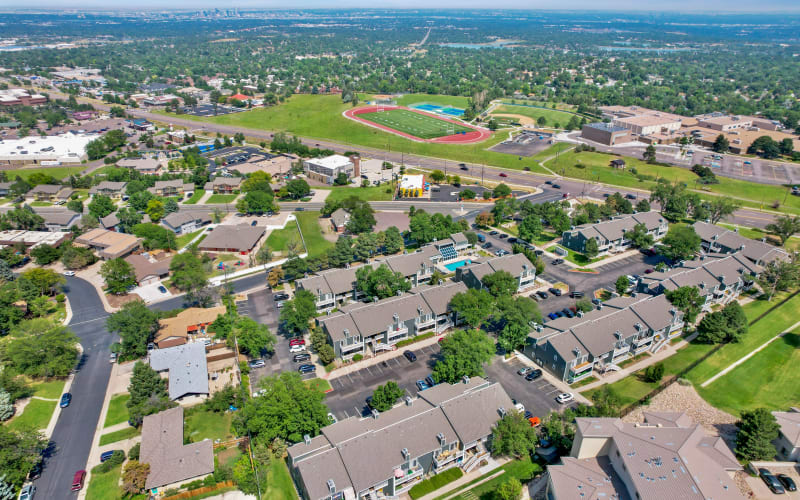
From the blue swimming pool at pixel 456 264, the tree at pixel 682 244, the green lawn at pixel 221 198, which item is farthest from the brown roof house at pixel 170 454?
the tree at pixel 682 244

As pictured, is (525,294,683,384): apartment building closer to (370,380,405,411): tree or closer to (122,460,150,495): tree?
(370,380,405,411): tree

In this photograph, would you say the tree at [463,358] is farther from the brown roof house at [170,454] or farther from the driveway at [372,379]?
the brown roof house at [170,454]

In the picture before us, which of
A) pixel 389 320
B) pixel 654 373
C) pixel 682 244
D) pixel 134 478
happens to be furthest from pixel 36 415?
pixel 682 244

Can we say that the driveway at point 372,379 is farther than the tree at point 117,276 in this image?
No

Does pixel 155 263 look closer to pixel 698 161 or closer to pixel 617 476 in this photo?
pixel 617 476

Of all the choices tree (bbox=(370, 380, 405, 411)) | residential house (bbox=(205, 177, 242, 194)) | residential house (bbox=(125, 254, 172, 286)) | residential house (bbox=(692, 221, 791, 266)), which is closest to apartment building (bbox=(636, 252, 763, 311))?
residential house (bbox=(692, 221, 791, 266))
